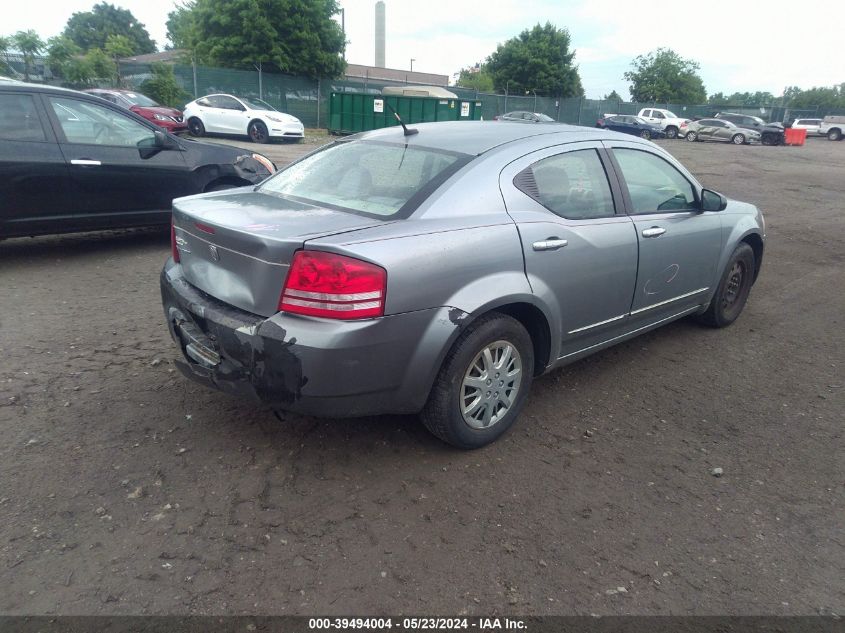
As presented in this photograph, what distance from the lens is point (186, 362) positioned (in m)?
3.30

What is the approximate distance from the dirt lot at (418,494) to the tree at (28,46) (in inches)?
992

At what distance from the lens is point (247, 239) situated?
2.89m

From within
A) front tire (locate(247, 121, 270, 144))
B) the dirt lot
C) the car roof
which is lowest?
the dirt lot

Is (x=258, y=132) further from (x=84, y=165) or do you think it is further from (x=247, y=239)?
(x=247, y=239)

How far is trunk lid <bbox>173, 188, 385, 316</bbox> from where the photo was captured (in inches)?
111

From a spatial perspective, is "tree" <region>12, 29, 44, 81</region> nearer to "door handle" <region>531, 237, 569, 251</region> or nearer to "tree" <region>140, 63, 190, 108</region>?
"tree" <region>140, 63, 190, 108</region>

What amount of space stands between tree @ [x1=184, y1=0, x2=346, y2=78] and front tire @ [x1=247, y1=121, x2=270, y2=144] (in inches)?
423

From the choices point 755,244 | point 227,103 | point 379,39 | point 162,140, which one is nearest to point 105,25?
point 379,39

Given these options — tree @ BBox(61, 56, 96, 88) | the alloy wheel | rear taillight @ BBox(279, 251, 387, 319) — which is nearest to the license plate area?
rear taillight @ BBox(279, 251, 387, 319)

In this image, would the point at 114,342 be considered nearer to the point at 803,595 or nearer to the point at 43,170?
the point at 43,170

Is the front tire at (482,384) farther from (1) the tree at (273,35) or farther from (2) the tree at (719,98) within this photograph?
(2) the tree at (719,98)

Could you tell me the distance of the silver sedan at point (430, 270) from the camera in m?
2.76

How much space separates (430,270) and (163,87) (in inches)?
1096

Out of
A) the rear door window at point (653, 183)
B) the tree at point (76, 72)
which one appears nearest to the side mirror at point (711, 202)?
the rear door window at point (653, 183)
